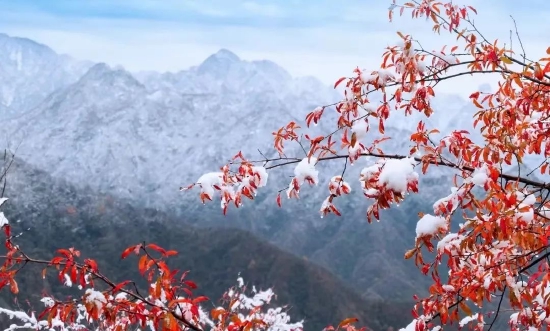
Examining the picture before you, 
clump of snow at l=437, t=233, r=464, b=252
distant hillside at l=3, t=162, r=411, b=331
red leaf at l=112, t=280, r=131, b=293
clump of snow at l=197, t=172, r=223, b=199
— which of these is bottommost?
distant hillside at l=3, t=162, r=411, b=331

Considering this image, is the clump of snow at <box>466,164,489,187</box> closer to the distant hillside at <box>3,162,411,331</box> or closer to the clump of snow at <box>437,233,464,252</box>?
the clump of snow at <box>437,233,464,252</box>

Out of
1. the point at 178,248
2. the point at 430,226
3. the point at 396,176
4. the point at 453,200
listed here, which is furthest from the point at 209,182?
the point at 178,248

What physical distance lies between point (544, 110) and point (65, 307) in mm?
4209

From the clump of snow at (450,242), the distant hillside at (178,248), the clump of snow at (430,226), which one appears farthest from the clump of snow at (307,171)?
the distant hillside at (178,248)

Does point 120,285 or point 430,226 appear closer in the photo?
point 120,285

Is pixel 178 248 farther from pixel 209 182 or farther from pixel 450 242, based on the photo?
pixel 450 242

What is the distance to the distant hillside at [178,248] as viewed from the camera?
119m

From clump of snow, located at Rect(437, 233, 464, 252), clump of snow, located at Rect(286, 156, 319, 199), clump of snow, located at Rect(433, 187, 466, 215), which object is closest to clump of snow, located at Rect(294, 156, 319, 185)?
clump of snow, located at Rect(286, 156, 319, 199)

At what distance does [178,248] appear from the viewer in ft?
508

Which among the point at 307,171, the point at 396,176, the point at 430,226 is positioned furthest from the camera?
the point at 307,171

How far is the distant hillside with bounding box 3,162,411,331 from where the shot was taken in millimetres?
118812

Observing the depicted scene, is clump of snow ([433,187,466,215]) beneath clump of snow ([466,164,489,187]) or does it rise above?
beneath

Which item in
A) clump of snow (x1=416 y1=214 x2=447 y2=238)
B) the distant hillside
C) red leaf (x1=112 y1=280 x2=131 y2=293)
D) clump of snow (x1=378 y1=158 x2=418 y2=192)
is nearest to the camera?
clump of snow (x1=378 y1=158 x2=418 y2=192)

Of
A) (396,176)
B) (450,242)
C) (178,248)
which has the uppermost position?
(396,176)
